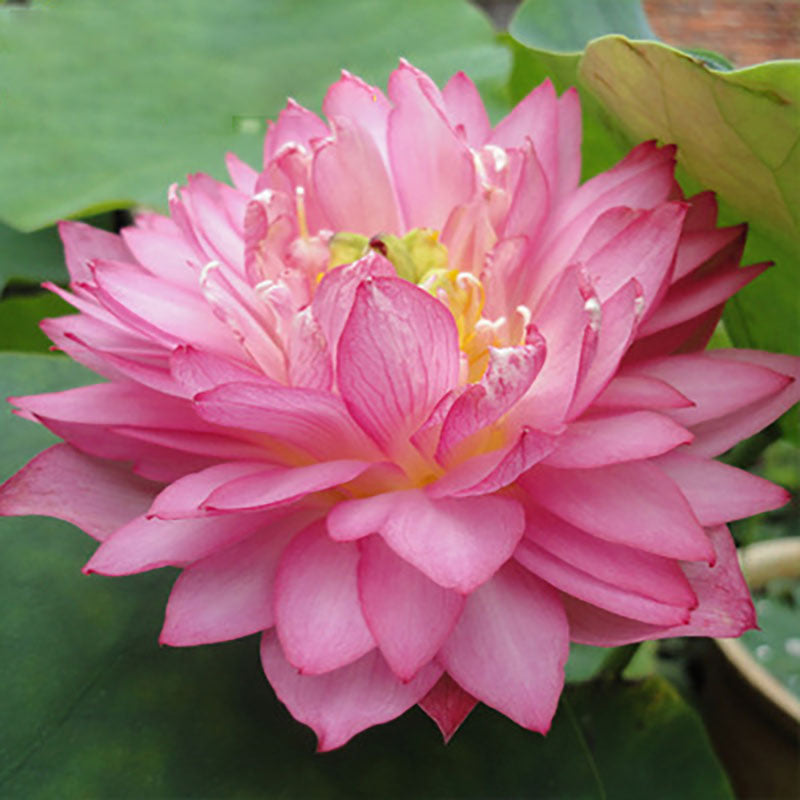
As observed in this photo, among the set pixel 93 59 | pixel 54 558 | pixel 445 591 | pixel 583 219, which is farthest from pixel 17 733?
pixel 93 59

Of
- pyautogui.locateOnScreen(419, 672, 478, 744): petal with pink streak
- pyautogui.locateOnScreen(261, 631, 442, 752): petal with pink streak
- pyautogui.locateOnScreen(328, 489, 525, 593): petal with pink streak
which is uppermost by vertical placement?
pyautogui.locateOnScreen(328, 489, 525, 593): petal with pink streak

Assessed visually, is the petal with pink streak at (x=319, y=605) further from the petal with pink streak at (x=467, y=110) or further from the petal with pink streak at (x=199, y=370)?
the petal with pink streak at (x=467, y=110)

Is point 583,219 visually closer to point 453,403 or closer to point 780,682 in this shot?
point 453,403

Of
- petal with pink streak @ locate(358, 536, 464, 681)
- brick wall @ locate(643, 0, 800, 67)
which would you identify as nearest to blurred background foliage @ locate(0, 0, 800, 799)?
petal with pink streak @ locate(358, 536, 464, 681)

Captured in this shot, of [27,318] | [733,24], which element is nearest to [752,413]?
[27,318]

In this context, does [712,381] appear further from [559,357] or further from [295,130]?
[295,130]

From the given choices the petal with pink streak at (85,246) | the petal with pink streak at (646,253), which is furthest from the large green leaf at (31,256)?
the petal with pink streak at (646,253)

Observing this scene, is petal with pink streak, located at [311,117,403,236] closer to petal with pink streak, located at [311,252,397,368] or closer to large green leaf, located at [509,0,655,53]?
petal with pink streak, located at [311,252,397,368]
